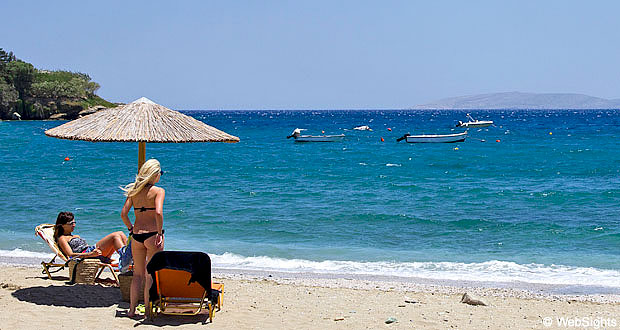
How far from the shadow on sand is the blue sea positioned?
298 cm

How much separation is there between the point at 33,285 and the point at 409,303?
494 centimetres

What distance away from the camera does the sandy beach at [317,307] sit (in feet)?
21.6

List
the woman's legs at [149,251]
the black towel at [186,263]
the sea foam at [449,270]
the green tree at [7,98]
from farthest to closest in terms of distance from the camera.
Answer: the green tree at [7,98] < the sea foam at [449,270] < the woman's legs at [149,251] < the black towel at [186,263]

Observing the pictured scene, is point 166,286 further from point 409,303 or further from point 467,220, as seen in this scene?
point 467,220

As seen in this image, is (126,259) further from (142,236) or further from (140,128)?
(140,128)

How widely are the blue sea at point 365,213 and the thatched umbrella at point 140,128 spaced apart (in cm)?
360

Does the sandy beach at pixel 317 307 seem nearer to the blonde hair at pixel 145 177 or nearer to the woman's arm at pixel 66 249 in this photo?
the woman's arm at pixel 66 249

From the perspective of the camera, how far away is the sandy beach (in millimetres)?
6570

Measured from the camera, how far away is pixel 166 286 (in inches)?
252

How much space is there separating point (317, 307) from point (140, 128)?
3.01m

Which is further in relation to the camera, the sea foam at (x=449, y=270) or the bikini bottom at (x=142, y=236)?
the sea foam at (x=449, y=270)

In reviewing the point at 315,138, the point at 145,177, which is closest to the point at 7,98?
the point at 315,138

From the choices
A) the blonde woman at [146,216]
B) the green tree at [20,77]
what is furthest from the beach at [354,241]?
the green tree at [20,77]

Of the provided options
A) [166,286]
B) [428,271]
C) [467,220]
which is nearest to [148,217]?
[166,286]
